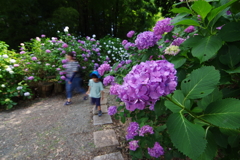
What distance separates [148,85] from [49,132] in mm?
2927

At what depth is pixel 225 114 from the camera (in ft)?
2.06

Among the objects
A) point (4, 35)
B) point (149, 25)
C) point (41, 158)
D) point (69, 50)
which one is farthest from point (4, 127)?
point (149, 25)

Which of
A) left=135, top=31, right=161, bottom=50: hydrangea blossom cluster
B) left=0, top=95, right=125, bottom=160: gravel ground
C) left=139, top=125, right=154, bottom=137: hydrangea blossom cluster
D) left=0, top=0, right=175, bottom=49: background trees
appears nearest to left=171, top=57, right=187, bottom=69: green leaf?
left=135, top=31, right=161, bottom=50: hydrangea blossom cluster

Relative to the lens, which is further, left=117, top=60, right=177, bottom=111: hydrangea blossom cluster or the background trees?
the background trees

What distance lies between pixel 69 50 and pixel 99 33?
29.5 ft

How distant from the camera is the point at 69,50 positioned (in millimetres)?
5102

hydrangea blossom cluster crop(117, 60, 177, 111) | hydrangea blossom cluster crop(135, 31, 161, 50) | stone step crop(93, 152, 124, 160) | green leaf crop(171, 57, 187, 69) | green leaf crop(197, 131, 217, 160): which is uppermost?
hydrangea blossom cluster crop(135, 31, 161, 50)

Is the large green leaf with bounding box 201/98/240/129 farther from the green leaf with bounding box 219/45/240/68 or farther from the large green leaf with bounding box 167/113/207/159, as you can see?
the green leaf with bounding box 219/45/240/68

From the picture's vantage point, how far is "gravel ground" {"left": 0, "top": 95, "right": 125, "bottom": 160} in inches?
91.2

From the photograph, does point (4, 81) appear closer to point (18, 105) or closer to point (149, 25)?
point (18, 105)

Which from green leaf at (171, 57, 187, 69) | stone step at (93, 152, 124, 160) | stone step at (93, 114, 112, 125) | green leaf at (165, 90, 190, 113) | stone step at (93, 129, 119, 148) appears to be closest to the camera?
green leaf at (165, 90, 190, 113)

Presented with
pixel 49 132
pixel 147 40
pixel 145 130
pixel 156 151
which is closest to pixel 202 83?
pixel 147 40

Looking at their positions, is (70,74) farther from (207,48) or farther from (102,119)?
(207,48)

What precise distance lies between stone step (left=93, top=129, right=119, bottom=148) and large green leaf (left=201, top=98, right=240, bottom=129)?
80.3 inches
